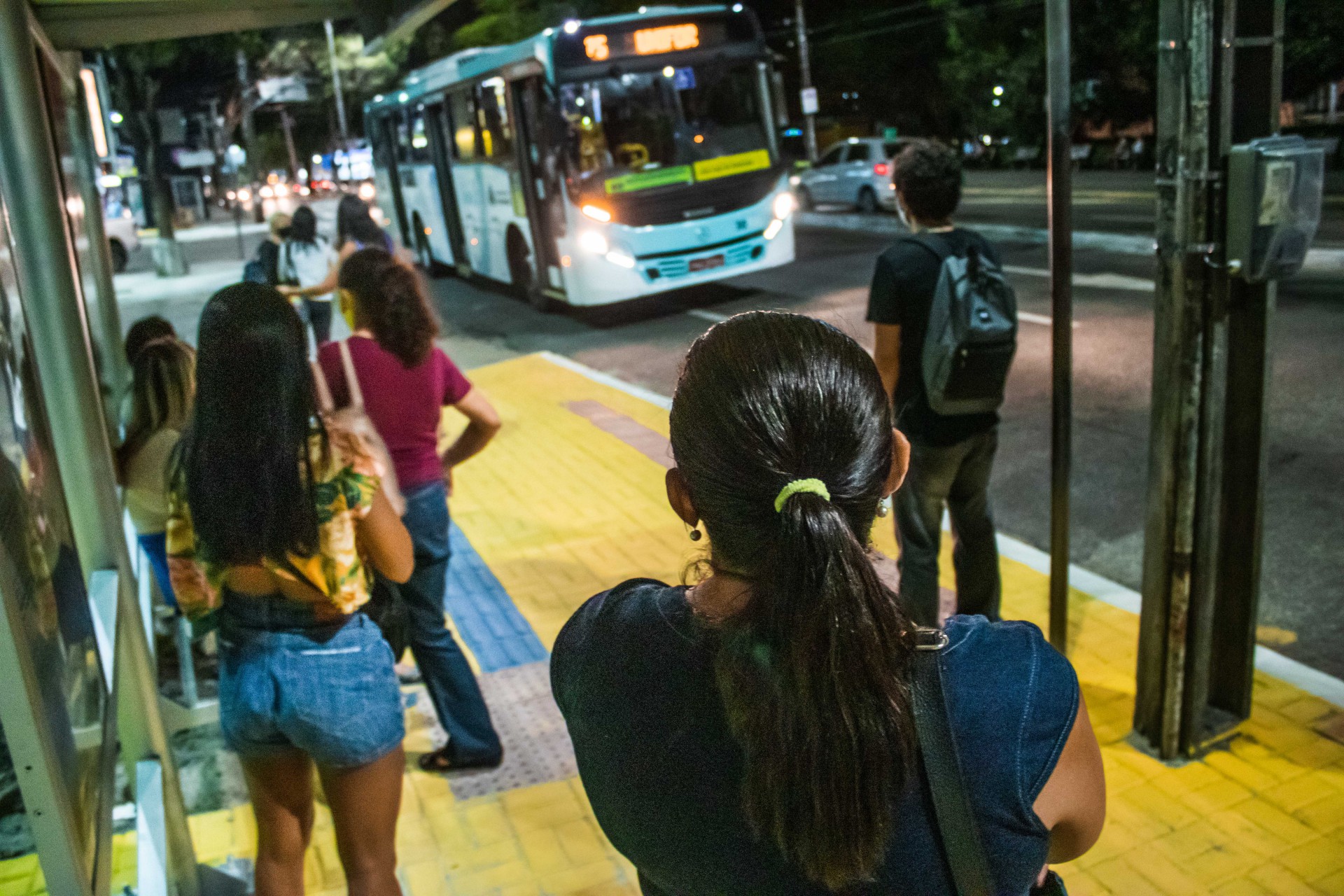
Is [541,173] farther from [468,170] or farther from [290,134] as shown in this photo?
[290,134]

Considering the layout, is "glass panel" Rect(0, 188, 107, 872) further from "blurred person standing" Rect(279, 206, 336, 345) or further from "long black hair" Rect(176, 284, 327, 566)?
"blurred person standing" Rect(279, 206, 336, 345)

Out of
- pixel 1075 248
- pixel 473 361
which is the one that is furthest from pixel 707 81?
pixel 1075 248

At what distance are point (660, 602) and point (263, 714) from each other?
1.46 metres

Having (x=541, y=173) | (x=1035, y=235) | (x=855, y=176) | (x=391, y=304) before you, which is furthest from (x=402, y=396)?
(x=855, y=176)

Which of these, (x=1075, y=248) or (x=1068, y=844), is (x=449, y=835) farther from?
(x=1075, y=248)

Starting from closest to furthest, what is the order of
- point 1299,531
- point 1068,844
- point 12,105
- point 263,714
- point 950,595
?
point 1068,844
point 263,714
point 12,105
point 950,595
point 1299,531

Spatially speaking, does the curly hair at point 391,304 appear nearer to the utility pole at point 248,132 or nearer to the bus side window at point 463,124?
the bus side window at point 463,124

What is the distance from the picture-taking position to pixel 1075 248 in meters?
16.7

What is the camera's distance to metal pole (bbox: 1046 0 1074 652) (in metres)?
3.44

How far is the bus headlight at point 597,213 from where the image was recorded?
13.4m

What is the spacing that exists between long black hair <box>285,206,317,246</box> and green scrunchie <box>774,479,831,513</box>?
26.7 ft

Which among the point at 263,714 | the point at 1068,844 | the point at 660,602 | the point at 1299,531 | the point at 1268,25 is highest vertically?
the point at 1268,25

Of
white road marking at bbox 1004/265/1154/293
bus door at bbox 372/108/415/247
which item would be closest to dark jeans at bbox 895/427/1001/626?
white road marking at bbox 1004/265/1154/293

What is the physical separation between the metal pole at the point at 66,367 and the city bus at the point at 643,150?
1047 centimetres
